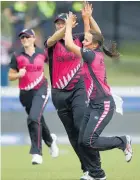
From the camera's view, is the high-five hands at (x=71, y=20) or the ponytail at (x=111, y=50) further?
the ponytail at (x=111, y=50)

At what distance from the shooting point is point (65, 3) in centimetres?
2352

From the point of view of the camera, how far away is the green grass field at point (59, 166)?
401 inches

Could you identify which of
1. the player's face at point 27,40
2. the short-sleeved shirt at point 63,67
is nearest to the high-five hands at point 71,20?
the short-sleeved shirt at point 63,67

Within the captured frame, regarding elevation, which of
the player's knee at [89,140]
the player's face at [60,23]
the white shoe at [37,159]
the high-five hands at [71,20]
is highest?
the high-five hands at [71,20]

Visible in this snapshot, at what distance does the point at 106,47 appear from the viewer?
9.58 meters

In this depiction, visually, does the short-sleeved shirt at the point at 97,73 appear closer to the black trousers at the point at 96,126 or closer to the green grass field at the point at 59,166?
the black trousers at the point at 96,126

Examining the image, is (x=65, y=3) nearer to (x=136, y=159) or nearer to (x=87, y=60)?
(x=136, y=159)

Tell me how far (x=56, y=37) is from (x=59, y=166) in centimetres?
223

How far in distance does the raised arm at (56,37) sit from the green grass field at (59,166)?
1.65 m

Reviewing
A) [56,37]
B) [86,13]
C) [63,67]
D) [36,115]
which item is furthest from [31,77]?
[86,13]

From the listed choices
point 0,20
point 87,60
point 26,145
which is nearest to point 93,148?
point 87,60

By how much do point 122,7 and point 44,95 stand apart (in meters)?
12.9

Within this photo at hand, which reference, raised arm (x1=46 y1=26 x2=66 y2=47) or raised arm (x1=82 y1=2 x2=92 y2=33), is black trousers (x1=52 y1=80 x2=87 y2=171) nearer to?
raised arm (x1=46 y1=26 x2=66 y2=47)

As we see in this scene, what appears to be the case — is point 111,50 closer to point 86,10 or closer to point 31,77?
point 86,10
